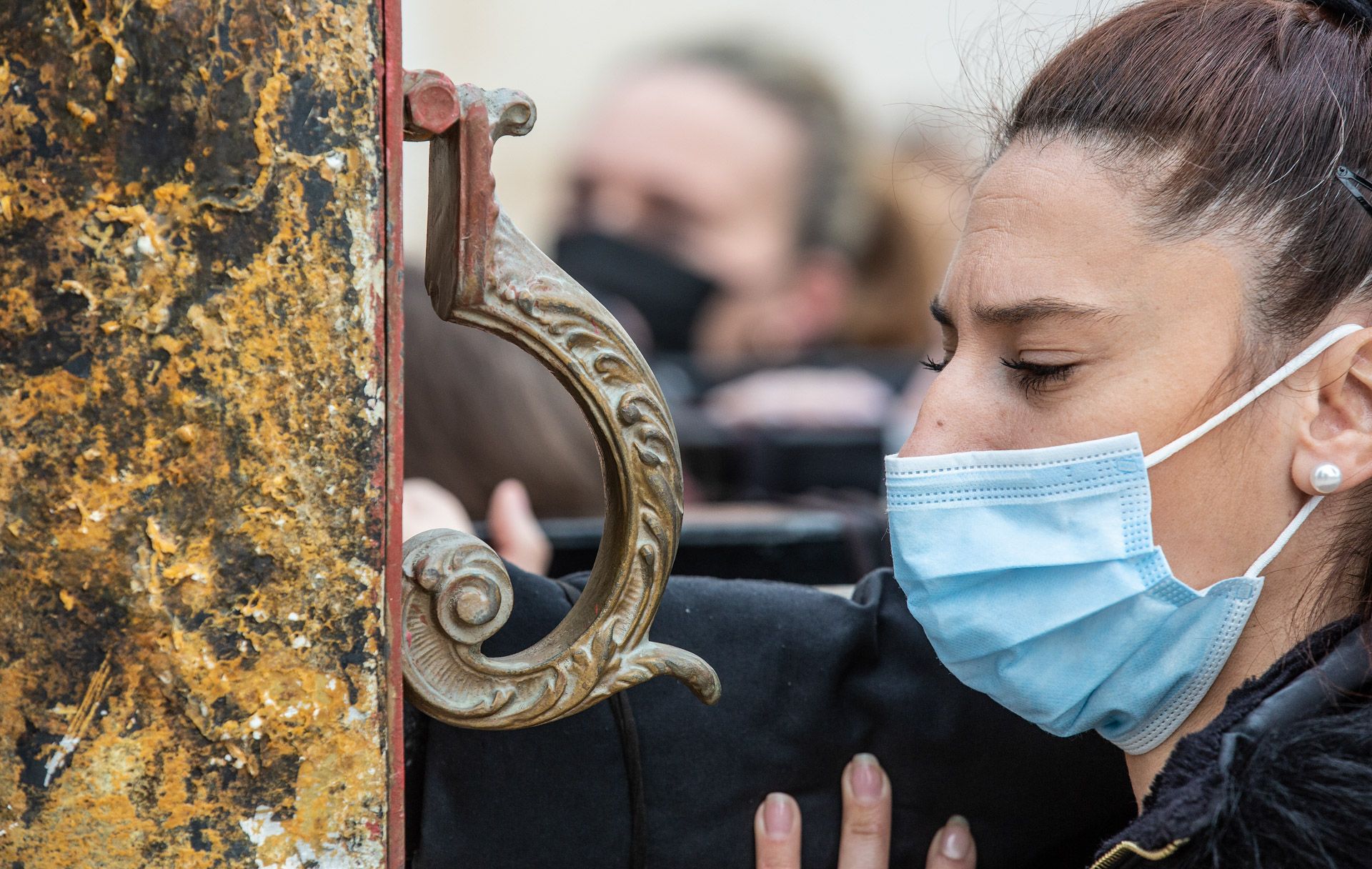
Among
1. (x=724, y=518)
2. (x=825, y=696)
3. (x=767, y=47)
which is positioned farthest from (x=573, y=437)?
(x=767, y=47)

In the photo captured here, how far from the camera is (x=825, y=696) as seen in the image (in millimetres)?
1422

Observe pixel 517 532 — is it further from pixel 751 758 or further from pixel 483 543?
pixel 483 543

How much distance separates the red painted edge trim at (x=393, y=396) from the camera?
36.3 inches

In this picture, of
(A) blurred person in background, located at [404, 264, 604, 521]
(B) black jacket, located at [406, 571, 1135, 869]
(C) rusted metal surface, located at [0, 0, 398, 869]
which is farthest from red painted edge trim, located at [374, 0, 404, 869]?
(A) blurred person in background, located at [404, 264, 604, 521]

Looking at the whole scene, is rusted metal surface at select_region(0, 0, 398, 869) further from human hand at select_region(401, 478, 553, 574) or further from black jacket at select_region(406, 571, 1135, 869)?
human hand at select_region(401, 478, 553, 574)

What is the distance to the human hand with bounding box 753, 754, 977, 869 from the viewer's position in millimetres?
1400

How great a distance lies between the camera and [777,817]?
1.40m

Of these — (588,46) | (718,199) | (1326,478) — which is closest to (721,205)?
(718,199)

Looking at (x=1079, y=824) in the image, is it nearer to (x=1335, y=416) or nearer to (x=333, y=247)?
(x=1335, y=416)

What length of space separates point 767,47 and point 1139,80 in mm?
5736

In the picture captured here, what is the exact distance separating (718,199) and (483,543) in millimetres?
5163

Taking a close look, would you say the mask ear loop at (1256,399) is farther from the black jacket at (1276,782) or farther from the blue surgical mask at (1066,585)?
the black jacket at (1276,782)

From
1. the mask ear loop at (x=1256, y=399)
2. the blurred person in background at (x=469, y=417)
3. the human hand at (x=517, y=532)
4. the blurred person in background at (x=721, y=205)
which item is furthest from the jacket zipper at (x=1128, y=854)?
the blurred person in background at (x=721, y=205)

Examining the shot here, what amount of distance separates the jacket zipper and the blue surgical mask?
7.0 inches
